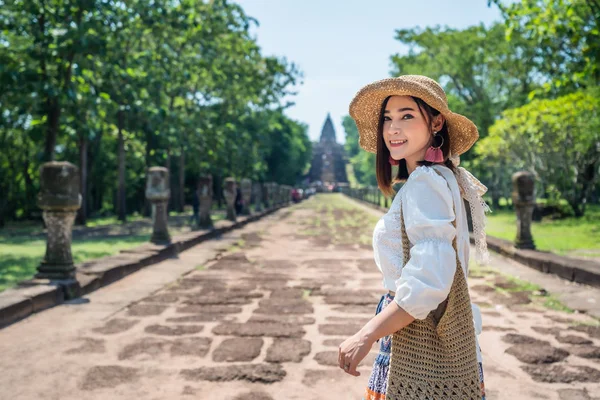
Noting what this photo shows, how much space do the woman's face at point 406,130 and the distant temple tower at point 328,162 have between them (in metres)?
109

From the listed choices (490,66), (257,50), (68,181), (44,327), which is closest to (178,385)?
(44,327)

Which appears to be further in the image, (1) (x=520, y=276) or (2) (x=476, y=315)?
(1) (x=520, y=276)

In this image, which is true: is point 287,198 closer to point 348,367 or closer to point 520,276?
point 520,276

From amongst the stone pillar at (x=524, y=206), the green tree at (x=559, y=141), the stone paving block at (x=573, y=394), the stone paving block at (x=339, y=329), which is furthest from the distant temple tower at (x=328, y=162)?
the stone paving block at (x=573, y=394)

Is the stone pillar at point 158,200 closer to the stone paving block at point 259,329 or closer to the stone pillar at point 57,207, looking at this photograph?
the stone pillar at point 57,207

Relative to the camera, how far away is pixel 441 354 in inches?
Result: 64.7

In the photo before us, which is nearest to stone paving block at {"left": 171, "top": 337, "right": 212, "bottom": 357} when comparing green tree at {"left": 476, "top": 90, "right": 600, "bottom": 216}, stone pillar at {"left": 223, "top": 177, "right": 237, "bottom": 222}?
stone pillar at {"left": 223, "top": 177, "right": 237, "bottom": 222}

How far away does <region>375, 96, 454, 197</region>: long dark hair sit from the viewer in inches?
72.9

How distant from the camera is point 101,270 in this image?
22.5ft

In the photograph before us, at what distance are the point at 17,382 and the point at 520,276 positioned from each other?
5998mm

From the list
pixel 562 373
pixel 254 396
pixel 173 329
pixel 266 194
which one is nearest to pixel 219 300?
pixel 173 329

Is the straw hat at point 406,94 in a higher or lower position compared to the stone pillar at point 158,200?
higher

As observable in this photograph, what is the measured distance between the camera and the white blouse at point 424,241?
1555 millimetres

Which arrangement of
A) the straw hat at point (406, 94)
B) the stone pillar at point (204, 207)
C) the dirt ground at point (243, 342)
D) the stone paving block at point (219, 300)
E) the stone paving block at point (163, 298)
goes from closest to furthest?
1. the straw hat at point (406, 94)
2. the dirt ground at point (243, 342)
3. the stone paving block at point (219, 300)
4. the stone paving block at point (163, 298)
5. the stone pillar at point (204, 207)
